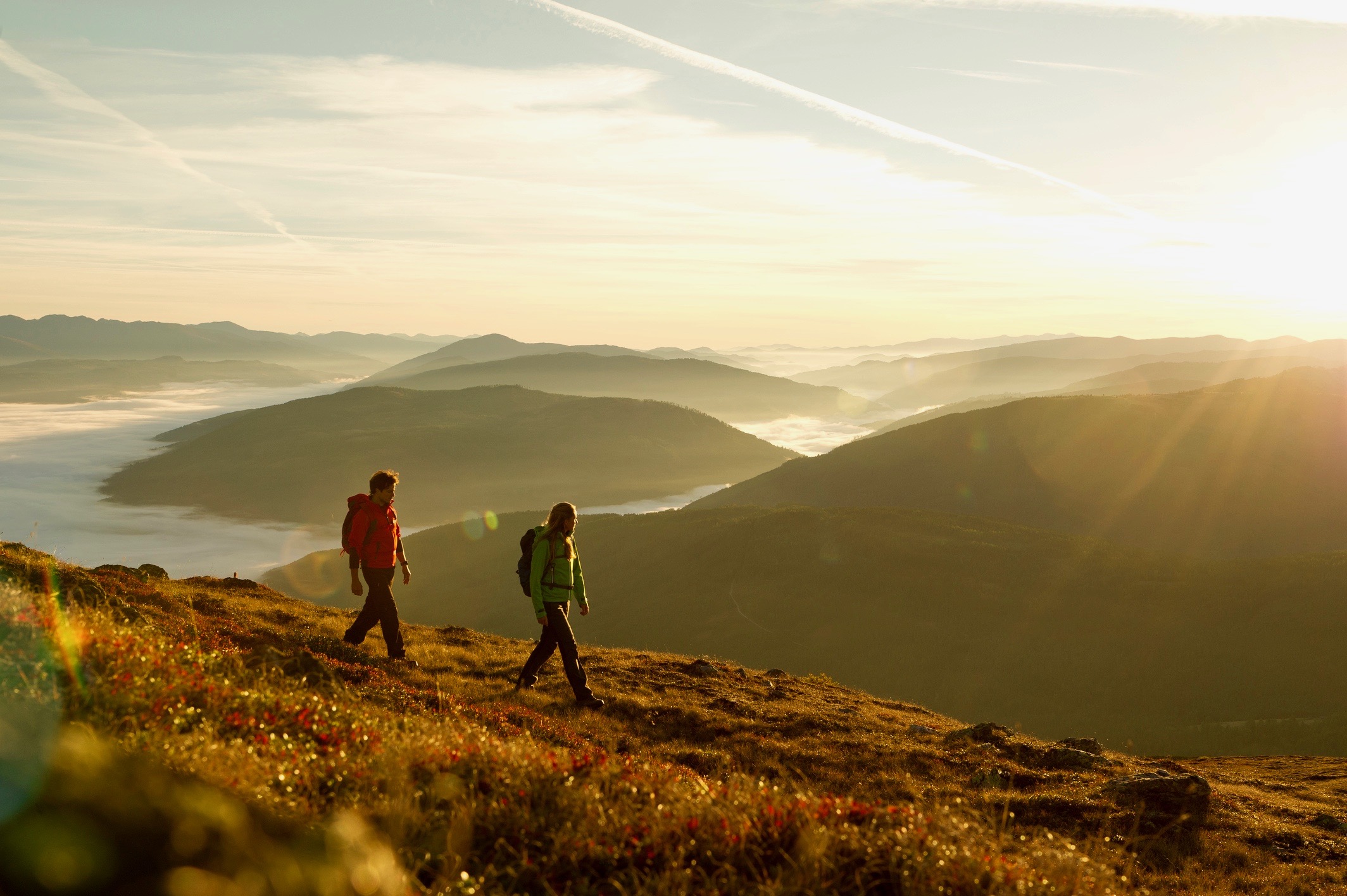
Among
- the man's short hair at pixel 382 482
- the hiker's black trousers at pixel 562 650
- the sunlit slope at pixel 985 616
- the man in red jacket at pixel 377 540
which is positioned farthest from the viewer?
the sunlit slope at pixel 985 616

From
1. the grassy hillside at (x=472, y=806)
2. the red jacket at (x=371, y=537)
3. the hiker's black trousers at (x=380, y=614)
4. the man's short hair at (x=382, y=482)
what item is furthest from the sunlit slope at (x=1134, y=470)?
the man's short hair at (x=382, y=482)

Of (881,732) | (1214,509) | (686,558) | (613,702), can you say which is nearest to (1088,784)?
(881,732)

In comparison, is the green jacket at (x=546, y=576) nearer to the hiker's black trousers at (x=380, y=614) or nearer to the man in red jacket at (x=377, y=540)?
the man in red jacket at (x=377, y=540)

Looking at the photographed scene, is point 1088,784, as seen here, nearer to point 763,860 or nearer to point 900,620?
point 763,860

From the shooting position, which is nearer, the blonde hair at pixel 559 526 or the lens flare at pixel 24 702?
the lens flare at pixel 24 702

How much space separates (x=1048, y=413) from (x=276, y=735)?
13207 centimetres

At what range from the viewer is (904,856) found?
17.5 feet

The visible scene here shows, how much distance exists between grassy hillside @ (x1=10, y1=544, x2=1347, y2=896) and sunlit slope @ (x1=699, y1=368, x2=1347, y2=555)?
91536mm

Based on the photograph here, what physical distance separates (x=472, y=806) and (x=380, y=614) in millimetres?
9113

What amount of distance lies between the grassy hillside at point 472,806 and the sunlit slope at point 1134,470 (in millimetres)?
91536

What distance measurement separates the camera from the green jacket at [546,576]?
11.9 m

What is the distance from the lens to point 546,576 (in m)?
12.0

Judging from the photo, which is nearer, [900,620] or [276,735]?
[276,735]

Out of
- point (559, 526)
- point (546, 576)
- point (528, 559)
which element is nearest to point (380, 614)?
point (528, 559)
